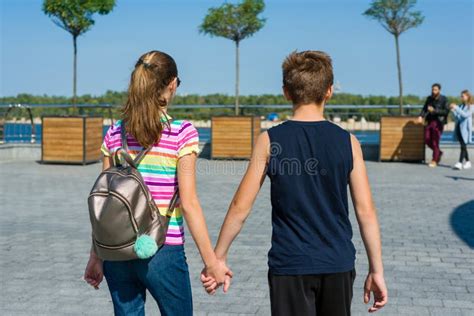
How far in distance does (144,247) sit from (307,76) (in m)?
0.91

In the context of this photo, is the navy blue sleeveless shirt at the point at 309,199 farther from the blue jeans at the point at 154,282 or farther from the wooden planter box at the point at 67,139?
the wooden planter box at the point at 67,139

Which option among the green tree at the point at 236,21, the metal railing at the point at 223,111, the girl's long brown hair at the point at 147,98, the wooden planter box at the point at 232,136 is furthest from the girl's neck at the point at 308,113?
the green tree at the point at 236,21

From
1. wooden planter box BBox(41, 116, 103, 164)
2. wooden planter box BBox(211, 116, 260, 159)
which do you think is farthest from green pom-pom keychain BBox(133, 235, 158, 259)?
wooden planter box BBox(211, 116, 260, 159)

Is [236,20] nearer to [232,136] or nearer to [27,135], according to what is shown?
[232,136]

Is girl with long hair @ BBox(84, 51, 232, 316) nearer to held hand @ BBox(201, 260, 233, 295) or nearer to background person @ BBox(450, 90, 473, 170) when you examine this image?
held hand @ BBox(201, 260, 233, 295)

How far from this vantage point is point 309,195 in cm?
289

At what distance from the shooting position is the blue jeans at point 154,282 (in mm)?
2980

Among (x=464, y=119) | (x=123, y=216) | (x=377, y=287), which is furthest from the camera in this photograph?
(x=464, y=119)

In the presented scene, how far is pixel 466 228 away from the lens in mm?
8547

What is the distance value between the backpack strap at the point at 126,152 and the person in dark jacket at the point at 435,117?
541 inches

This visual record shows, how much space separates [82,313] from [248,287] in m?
1.31

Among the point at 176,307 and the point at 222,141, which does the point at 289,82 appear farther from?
the point at 222,141

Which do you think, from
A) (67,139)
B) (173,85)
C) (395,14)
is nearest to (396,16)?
(395,14)

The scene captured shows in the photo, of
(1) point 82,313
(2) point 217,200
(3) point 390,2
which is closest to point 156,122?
(1) point 82,313
